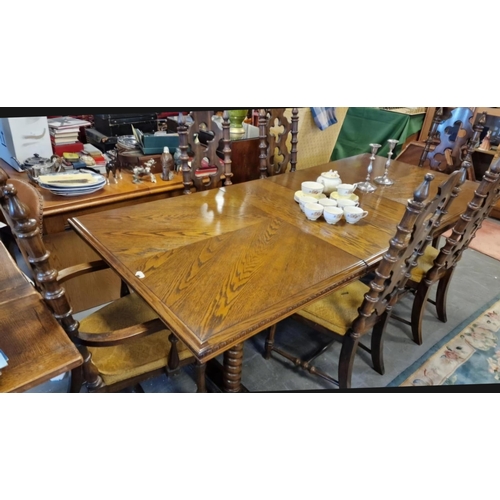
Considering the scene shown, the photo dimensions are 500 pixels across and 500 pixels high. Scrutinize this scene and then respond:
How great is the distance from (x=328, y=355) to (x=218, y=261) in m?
0.98

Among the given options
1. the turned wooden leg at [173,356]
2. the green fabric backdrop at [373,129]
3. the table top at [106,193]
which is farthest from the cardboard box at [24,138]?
the green fabric backdrop at [373,129]

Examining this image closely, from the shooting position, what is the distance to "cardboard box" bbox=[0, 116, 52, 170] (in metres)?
1.70

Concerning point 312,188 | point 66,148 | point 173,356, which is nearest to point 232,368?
point 173,356

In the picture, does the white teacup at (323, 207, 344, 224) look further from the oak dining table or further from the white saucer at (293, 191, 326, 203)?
the white saucer at (293, 191, 326, 203)

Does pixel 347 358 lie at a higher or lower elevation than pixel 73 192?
lower

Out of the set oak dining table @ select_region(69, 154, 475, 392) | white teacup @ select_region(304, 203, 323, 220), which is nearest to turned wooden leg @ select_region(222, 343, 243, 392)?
oak dining table @ select_region(69, 154, 475, 392)

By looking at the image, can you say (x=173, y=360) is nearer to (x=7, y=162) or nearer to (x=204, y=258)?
(x=204, y=258)

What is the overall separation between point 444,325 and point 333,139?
1787 mm

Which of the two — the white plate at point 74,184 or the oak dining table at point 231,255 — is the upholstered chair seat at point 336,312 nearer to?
the oak dining table at point 231,255

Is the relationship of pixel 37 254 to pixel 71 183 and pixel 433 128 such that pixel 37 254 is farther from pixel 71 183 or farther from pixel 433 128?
pixel 433 128

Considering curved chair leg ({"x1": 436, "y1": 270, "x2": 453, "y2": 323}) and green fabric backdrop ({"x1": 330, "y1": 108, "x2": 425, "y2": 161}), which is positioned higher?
green fabric backdrop ({"x1": 330, "y1": 108, "x2": 425, "y2": 161})

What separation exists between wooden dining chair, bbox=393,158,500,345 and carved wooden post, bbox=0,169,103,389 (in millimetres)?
1506

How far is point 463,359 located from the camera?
1856 mm

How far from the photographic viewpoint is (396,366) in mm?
1800
